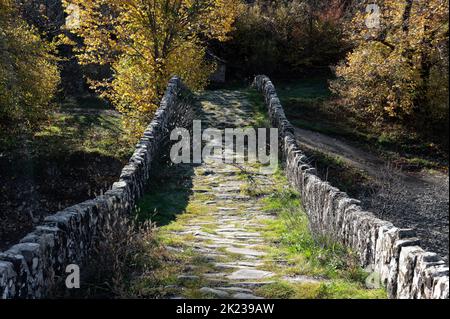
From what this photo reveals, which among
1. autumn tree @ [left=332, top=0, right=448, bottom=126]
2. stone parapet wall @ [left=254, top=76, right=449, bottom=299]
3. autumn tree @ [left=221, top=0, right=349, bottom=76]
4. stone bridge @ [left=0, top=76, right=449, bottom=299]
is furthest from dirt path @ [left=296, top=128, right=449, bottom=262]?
autumn tree @ [left=221, top=0, right=349, bottom=76]

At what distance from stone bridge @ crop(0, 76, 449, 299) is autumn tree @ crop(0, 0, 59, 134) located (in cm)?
850

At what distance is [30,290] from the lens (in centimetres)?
466

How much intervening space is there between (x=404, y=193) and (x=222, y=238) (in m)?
11.9

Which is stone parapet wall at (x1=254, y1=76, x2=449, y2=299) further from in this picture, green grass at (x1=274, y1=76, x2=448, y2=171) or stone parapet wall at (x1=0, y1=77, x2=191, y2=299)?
green grass at (x1=274, y1=76, x2=448, y2=171)

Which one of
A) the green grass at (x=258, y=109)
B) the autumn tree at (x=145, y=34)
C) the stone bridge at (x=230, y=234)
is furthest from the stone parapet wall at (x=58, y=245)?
the autumn tree at (x=145, y=34)

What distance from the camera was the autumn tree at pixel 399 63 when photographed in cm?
2270

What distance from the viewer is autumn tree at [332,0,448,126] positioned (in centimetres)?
2270

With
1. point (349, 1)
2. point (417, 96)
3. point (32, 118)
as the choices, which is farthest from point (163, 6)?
point (349, 1)

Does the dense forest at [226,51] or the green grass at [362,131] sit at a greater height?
the dense forest at [226,51]

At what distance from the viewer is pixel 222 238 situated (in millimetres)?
8055

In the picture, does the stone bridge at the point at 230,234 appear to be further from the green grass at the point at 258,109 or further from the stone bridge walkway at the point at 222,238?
the green grass at the point at 258,109

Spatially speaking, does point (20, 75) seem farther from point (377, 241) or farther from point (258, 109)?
point (377, 241)

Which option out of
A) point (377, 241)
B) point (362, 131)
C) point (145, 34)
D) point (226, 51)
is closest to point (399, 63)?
point (362, 131)

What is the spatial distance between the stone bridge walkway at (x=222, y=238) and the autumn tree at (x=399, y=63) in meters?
13.2
